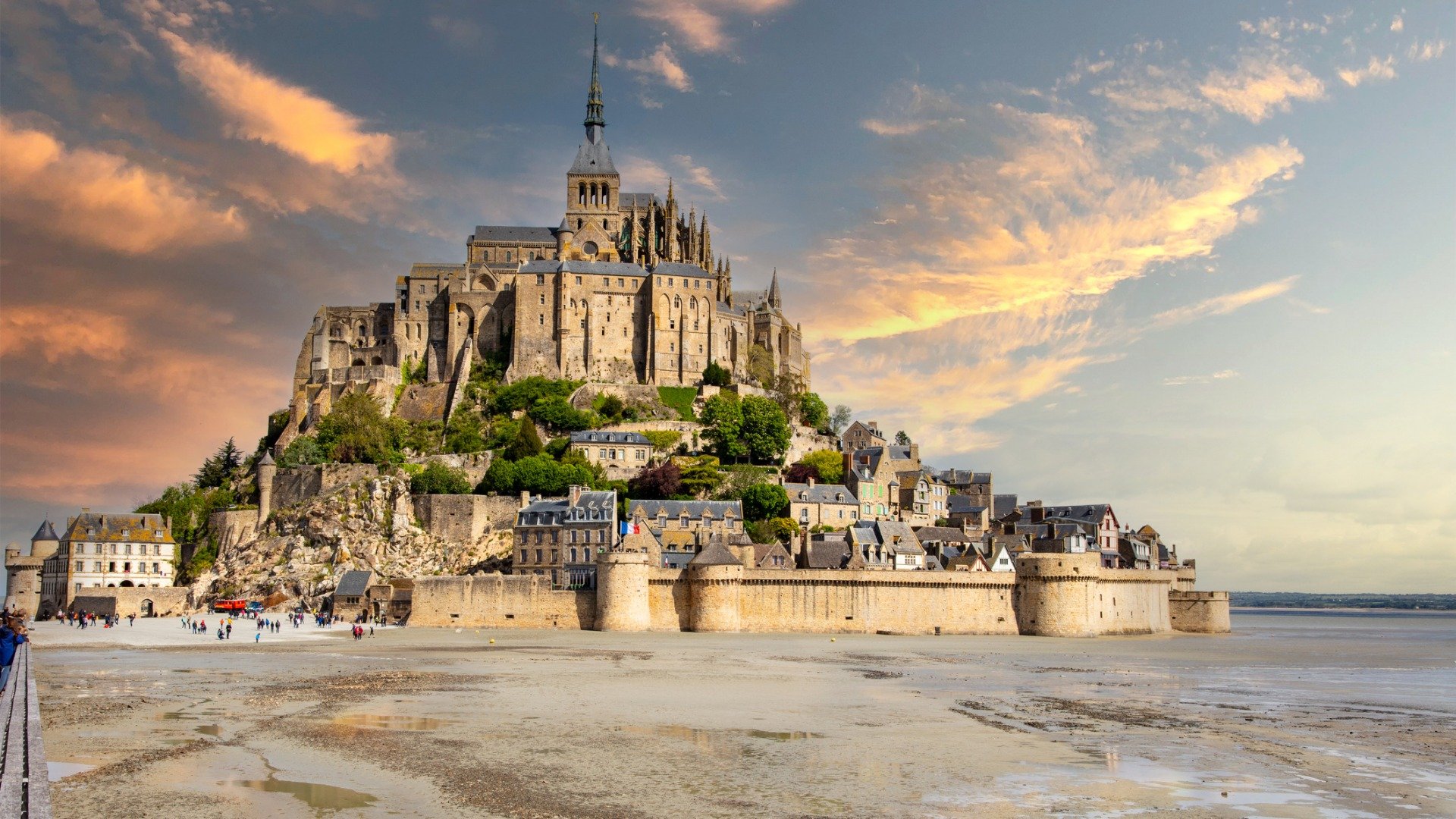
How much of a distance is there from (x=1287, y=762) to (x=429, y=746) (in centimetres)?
1510

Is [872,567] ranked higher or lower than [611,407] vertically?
lower

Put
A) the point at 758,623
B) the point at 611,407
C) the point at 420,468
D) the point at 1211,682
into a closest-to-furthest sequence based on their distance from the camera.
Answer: the point at 1211,682
the point at 758,623
the point at 420,468
the point at 611,407

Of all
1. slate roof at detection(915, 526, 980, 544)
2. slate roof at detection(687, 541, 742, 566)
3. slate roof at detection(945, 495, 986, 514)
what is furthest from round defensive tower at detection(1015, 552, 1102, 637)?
slate roof at detection(945, 495, 986, 514)

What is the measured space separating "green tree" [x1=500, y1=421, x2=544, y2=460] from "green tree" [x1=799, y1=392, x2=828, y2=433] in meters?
22.0

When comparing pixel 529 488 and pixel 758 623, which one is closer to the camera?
pixel 758 623

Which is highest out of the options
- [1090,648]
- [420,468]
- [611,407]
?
[611,407]

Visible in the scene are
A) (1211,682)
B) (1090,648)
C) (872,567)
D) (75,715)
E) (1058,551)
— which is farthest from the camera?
(1058,551)

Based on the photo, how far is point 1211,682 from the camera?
35719 mm

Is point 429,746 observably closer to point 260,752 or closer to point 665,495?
point 260,752

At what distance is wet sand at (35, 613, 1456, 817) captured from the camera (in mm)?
17609

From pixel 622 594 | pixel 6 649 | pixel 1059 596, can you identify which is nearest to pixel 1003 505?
pixel 1059 596

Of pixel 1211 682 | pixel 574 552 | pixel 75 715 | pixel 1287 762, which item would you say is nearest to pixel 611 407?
pixel 574 552

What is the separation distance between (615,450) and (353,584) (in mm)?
20757

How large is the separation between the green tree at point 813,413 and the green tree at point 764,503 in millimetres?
18971
